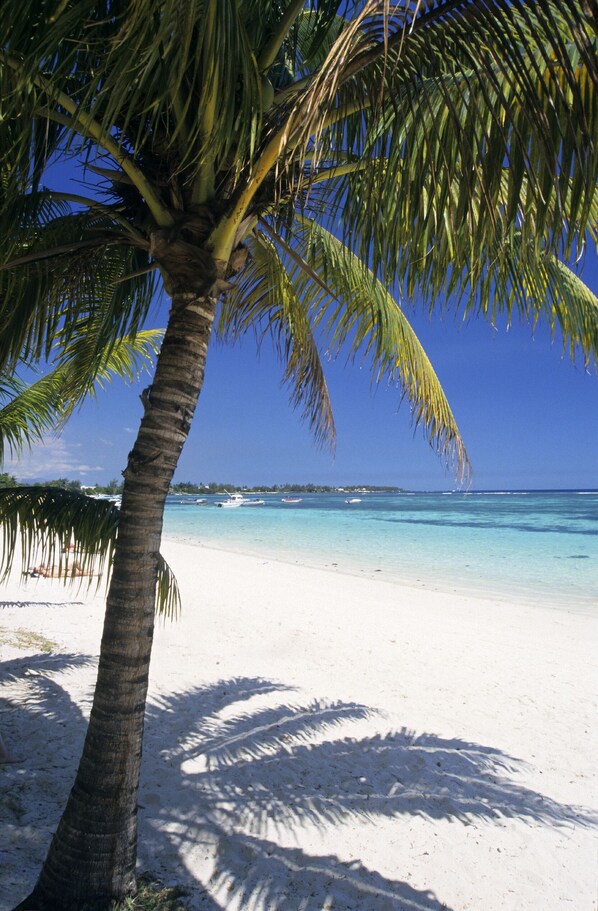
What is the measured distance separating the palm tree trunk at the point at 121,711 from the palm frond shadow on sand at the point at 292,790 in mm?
642

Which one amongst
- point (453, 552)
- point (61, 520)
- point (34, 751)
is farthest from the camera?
point (453, 552)

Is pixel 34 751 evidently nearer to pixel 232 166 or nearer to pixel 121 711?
pixel 121 711

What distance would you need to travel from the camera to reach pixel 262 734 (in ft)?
16.3

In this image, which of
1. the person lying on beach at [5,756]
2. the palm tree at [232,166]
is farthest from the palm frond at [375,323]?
the person lying on beach at [5,756]

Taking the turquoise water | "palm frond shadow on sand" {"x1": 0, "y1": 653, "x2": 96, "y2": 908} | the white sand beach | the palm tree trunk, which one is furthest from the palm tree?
the turquoise water

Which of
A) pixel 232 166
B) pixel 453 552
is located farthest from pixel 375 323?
pixel 453 552

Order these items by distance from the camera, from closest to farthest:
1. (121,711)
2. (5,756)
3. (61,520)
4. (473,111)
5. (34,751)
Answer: (473,111)
(121,711)
(61,520)
(5,756)
(34,751)

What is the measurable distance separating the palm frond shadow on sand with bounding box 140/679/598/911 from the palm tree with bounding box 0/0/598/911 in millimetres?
865

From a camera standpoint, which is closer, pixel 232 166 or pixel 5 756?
pixel 232 166

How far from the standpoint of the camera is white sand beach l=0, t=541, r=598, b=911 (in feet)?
10.8

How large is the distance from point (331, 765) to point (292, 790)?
50 centimetres

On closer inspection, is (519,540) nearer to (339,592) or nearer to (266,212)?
(339,592)

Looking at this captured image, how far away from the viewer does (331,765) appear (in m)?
4.55

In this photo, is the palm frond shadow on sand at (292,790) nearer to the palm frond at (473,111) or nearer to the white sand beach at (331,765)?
the white sand beach at (331,765)
